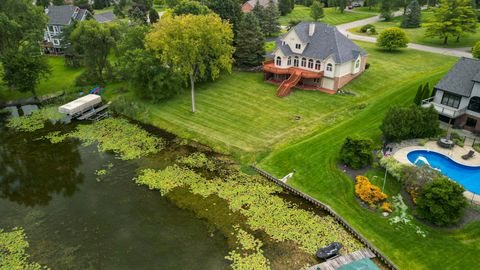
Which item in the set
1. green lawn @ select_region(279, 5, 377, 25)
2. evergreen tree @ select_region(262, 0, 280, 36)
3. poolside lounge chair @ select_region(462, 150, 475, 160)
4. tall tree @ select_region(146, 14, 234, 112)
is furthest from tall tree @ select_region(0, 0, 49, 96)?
green lawn @ select_region(279, 5, 377, 25)

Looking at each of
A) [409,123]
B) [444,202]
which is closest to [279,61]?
[409,123]

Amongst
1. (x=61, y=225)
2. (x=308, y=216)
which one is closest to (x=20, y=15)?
(x=61, y=225)

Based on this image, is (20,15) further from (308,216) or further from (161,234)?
(308,216)

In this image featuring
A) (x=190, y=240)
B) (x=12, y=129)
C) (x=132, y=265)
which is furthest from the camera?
(x=12, y=129)

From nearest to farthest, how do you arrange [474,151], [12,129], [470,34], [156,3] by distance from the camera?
1. [474,151]
2. [12,129]
3. [470,34]
4. [156,3]

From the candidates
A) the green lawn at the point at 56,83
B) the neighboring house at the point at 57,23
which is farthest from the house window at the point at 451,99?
the neighboring house at the point at 57,23

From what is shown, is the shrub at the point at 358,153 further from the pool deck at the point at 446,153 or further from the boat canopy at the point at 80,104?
the boat canopy at the point at 80,104
